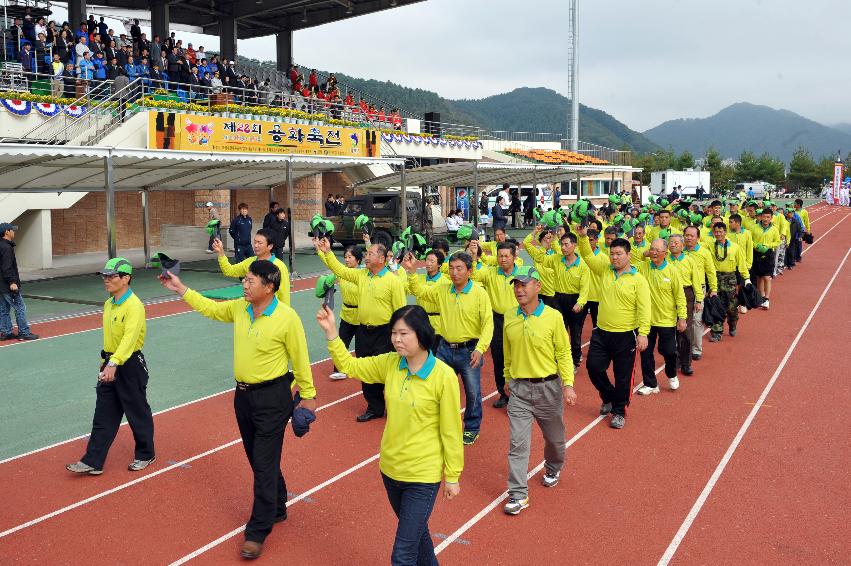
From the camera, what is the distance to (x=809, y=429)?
7133 mm

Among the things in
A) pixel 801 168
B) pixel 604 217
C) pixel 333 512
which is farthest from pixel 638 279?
pixel 801 168

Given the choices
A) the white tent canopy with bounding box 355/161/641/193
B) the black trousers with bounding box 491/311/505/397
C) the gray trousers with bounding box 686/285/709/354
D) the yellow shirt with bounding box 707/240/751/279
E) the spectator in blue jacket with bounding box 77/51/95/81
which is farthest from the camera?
the white tent canopy with bounding box 355/161/641/193

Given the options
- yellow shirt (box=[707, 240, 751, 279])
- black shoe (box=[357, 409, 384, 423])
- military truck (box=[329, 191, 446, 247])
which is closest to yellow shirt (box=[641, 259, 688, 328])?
yellow shirt (box=[707, 240, 751, 279])

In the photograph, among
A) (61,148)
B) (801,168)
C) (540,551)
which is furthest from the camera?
(801,168)

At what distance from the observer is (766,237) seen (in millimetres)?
13180

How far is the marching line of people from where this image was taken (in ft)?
12.9

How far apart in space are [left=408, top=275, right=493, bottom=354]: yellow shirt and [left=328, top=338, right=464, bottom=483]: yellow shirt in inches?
93.4

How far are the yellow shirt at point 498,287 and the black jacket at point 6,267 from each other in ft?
23.7

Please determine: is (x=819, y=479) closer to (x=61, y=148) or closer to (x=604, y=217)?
(x=604, y=217)

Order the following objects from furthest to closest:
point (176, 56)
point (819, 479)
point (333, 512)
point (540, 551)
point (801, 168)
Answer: point (801, 168) → point (176, 56) → point (819, 479) → point (333, 512) → point (540, 551)

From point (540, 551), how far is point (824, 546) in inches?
76.0

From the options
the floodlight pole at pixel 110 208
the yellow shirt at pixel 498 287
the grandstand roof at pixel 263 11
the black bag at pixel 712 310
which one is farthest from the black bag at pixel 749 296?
the grandstand roof at pixel 263 11

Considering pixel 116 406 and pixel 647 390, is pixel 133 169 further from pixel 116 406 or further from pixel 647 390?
pixel 647 390

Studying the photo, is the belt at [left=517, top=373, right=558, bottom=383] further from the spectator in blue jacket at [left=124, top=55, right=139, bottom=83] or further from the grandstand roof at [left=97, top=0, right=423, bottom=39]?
the grandstand roof at [left=97, top=0, right=423, bottom=39]
